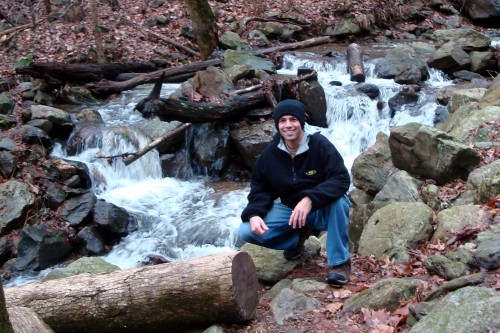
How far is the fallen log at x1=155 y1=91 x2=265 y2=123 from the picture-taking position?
950 cm

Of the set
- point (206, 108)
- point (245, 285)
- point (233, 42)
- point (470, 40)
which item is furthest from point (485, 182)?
point (233, 42)

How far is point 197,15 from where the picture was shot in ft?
46.5

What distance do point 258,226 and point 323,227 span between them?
594 millimetres

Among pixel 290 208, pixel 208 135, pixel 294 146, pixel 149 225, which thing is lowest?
pixel 149 225

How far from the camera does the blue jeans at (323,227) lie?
449 centimetres

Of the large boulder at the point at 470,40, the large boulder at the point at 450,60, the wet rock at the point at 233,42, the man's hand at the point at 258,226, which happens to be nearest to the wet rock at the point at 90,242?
the man's hand at the point at 258,226

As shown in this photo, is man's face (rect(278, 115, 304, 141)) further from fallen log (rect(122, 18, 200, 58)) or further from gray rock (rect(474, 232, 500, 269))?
fallen log (rect(122, 18, 200, 58))

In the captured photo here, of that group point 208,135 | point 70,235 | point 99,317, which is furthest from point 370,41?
point 99,317

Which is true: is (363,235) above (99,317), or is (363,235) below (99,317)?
below

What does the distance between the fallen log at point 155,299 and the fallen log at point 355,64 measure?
29.3ft

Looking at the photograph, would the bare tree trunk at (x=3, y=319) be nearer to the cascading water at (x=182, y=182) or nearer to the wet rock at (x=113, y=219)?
the cascading water at (x=182, y=182)

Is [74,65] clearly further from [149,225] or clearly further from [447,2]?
[447,2]

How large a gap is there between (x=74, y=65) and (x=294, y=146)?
9.53 m

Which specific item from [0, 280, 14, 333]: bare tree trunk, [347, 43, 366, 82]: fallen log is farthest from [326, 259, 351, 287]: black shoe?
[347, 43, 366, 82]: fallen log
